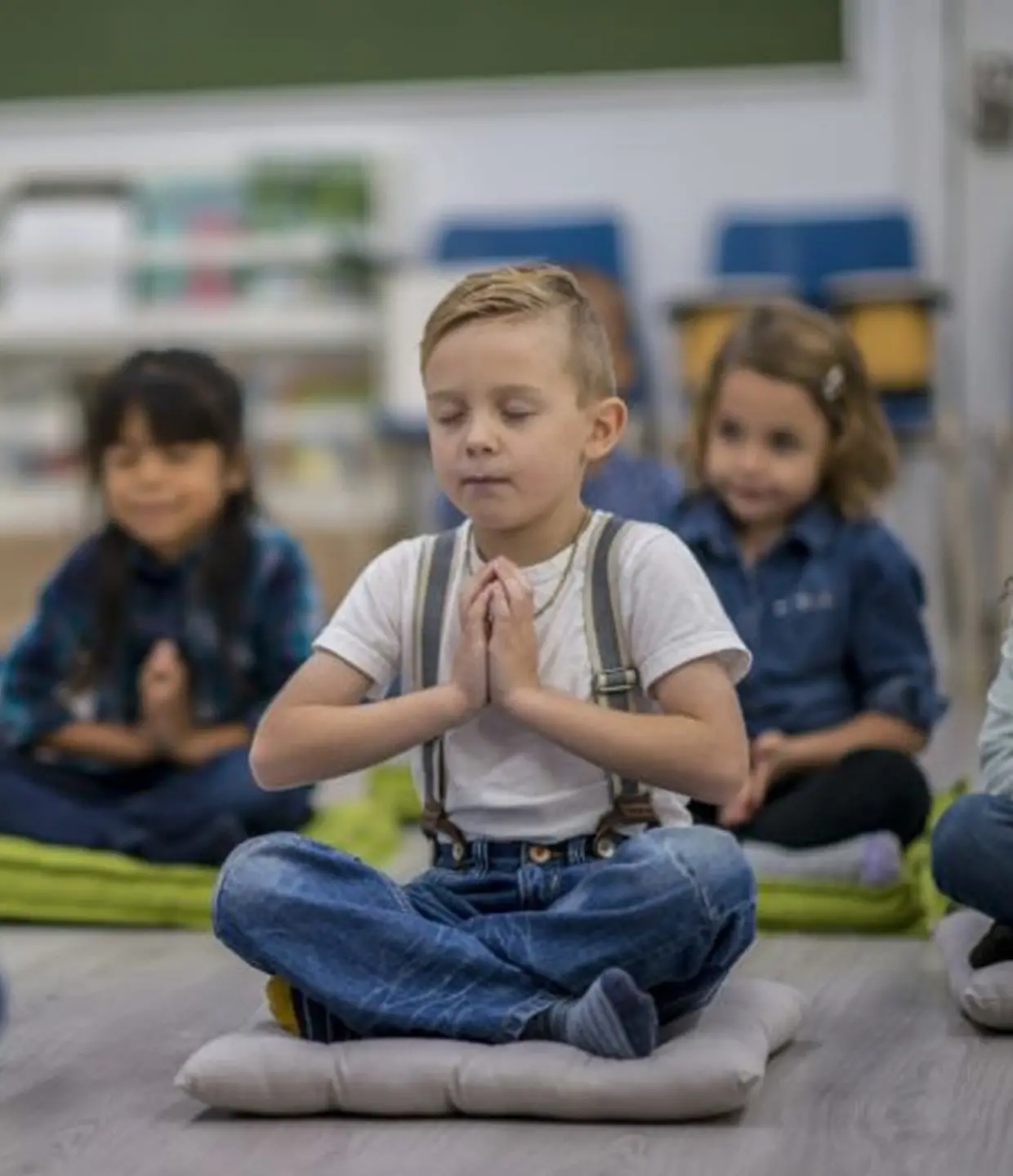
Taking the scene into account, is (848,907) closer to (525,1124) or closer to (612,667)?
(612,667)

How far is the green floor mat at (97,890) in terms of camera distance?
2748 mm

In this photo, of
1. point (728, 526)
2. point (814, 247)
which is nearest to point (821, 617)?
point (728, 526)

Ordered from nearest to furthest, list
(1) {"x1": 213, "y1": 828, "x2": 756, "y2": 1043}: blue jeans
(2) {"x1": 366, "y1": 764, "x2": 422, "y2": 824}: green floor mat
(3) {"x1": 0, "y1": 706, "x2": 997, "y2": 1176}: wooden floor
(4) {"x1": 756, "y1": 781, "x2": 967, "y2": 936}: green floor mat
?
(3) {"x1": 0, "y1": 706, "x2": 997, "y2": 1176}: wooden floor, (1) {"x1": 213, "y1": 828, "x2": 756, "y2": 1043}: blue jeans, (4) {"x1": 756, "y1": 781, "x2": 967, "y2": 936}: green floor mat, (2) {"x1": 366, "y1": 764, "x2": 422, "y2": 824}: green floor mat

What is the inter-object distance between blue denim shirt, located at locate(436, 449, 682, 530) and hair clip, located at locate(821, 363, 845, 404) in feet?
0.77

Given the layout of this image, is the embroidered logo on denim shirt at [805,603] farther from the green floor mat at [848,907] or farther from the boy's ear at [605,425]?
the boy's ear at [605,425]

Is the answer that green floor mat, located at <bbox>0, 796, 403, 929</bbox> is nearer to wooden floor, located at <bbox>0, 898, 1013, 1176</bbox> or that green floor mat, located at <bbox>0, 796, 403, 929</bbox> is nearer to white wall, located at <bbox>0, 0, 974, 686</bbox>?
wooden floor, located at <bbox>0, 898, 1013, 1176</bbox>

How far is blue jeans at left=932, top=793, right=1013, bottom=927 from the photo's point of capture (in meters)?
2.20

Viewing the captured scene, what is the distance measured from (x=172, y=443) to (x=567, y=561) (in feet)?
3.21

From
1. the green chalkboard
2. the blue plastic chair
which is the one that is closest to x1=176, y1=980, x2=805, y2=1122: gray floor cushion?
the blue plastic chair

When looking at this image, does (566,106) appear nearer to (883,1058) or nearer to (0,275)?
(0,275)

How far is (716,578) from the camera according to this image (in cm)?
286

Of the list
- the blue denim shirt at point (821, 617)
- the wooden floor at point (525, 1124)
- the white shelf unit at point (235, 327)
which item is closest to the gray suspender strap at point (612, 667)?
the wooden floor at point (525, 1124)

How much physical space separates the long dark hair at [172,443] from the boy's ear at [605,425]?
3.09ft

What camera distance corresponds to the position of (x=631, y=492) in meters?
2.99
